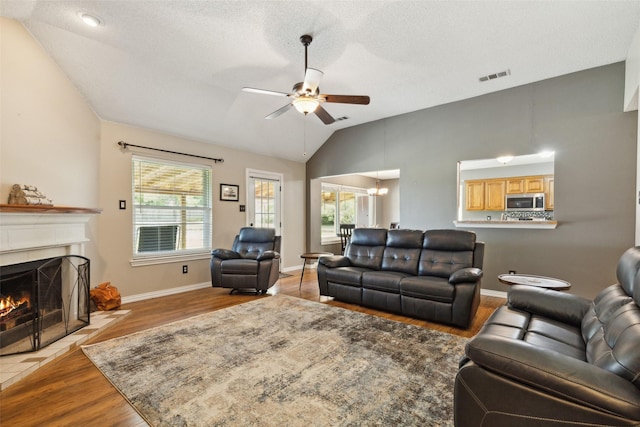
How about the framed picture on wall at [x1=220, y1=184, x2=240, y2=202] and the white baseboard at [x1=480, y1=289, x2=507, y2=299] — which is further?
the framed picture on wall at [x1=220, y1=184, x2=240, y2=202]

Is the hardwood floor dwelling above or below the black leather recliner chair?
below

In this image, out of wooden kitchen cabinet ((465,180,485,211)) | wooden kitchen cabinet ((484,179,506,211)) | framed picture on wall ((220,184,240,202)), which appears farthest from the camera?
wooden kitchen cabinet ((465,180,485,211))

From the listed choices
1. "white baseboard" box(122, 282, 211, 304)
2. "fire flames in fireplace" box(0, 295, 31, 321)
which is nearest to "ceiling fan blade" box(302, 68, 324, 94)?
"fire flames in fireplace" box(0, 295, 31, 321)

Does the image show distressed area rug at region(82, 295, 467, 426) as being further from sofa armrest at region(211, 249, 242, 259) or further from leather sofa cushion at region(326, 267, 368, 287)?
sofa armrest at region(211, 249, 242, 259)

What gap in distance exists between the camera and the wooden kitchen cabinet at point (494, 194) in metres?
6.79

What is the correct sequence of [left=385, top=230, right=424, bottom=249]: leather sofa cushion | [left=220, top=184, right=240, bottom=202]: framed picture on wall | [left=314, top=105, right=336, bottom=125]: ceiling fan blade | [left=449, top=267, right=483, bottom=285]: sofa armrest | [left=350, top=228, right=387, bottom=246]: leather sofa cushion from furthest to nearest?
1. [left=220, top=184, right=240, bottom=202]: framed picture on wall
2. [left=350, top=228, right=387, bottom=246]: leather sofa cushion
3. [left=385, top=230, right=424, bottom=249]: leather sofa cushion
4. [left=314, top=105, right=336, bottom=125]: ceiling fan blade
5. [left=449, top=267, right=483, bottom=285]: sofa armrest

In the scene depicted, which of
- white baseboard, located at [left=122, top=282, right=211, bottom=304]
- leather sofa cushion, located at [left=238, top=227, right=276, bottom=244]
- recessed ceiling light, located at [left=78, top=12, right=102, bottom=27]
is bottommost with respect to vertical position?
white baseboard, located at [left=122, top=282, right=211, bottom=304]

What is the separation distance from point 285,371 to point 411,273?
7.29 feet

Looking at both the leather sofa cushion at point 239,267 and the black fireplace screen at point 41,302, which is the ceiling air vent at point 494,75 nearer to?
the leather sofa cushion at point 239,267

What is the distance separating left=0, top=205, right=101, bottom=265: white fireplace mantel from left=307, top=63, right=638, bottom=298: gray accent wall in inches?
185

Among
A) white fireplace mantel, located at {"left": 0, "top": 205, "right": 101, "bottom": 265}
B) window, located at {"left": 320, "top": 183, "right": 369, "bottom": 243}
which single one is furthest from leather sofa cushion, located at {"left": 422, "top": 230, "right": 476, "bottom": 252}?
white fireplace mantel, located at {"left": 0, "top": 205, "right": 101, "bottom": 265}

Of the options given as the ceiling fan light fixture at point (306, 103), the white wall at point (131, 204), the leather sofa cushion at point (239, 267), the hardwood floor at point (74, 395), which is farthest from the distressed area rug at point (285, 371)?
the ceiling fan light fixture at point (306, 103)

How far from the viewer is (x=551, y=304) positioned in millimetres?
2135

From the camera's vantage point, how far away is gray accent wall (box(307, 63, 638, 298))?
3.59 m
